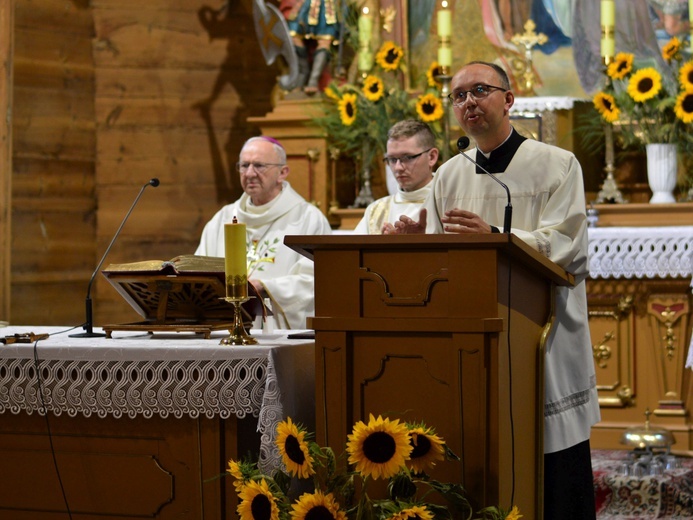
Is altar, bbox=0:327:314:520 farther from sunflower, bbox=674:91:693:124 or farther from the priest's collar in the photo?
sunflower, bbox=674:91:693:124

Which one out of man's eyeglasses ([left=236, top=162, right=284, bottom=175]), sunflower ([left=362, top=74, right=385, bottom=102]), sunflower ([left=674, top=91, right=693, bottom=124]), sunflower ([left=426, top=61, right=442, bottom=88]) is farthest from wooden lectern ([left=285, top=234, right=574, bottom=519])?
sunflower ([left=426, top=61, right=442, bottom=88])

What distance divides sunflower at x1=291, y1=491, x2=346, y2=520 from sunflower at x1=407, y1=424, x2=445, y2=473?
232mm

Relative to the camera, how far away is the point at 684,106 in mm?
6719

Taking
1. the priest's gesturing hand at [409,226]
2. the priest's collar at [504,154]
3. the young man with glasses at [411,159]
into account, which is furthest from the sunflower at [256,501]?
the young man with glasses at [411,159]

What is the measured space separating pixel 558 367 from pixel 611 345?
9.17 feet

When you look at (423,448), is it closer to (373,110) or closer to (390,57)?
(373,110)

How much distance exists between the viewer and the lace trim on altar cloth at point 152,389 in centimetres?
365

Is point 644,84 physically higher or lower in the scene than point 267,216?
higher

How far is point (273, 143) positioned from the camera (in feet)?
19.1

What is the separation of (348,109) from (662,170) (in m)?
1.90

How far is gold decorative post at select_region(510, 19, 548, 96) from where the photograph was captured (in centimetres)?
742

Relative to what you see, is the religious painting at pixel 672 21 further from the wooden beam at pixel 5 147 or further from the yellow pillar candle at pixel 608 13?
the wooden beam at pixel 5 147

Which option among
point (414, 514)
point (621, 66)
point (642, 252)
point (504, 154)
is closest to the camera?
point (414, 514)

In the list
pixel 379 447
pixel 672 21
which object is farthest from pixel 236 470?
pixel 672 21
